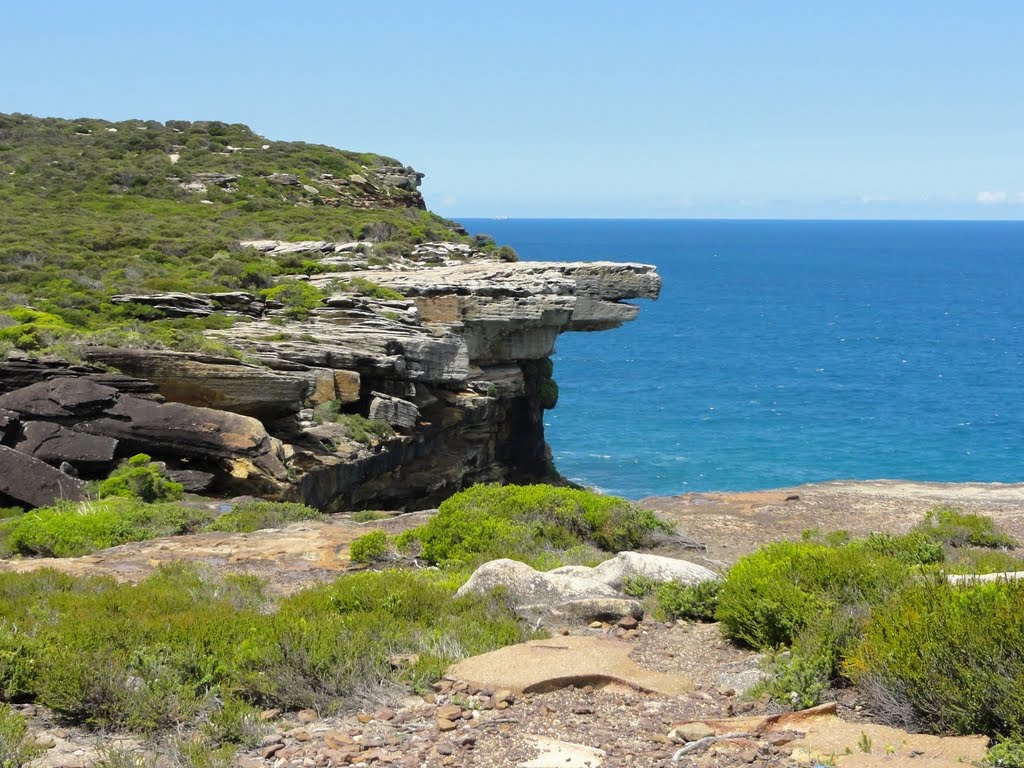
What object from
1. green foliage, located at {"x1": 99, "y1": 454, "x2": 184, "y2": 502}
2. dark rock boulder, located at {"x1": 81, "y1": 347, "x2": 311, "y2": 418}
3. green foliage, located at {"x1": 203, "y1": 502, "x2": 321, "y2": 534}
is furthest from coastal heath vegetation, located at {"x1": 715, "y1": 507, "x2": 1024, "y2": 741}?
dark rock boulder, located at {"x1": 81, "y1": 347, "x2": 311, "y2": 418}

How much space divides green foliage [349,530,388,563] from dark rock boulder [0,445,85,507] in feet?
Answer: 24.5

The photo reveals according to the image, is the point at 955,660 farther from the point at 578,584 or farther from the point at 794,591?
the point at 578,584

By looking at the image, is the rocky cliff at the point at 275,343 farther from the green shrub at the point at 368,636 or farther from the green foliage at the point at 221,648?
the green shrub at the point at 368,636

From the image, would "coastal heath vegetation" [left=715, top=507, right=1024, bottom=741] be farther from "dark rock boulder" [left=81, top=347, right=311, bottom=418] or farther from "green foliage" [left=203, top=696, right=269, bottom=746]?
"dark rock boulder" [left=81, top=347, right=311, bottom=418]

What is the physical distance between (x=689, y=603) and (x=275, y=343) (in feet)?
56.0

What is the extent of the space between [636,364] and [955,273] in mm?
112744

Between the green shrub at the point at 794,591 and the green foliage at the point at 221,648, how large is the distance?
2.15m

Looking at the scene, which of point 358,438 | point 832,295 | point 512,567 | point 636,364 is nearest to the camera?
point 512,567

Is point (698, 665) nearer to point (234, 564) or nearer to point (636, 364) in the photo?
point (234, 564)

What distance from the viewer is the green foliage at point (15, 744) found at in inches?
231

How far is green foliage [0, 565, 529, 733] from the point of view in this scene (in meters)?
6.79

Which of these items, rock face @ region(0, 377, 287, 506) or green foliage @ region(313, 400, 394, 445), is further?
green foliage @ region(313, 400, 394, 445)

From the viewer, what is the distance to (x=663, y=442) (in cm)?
4953

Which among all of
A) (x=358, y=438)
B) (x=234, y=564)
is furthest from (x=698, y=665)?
(x=358, y=438)
